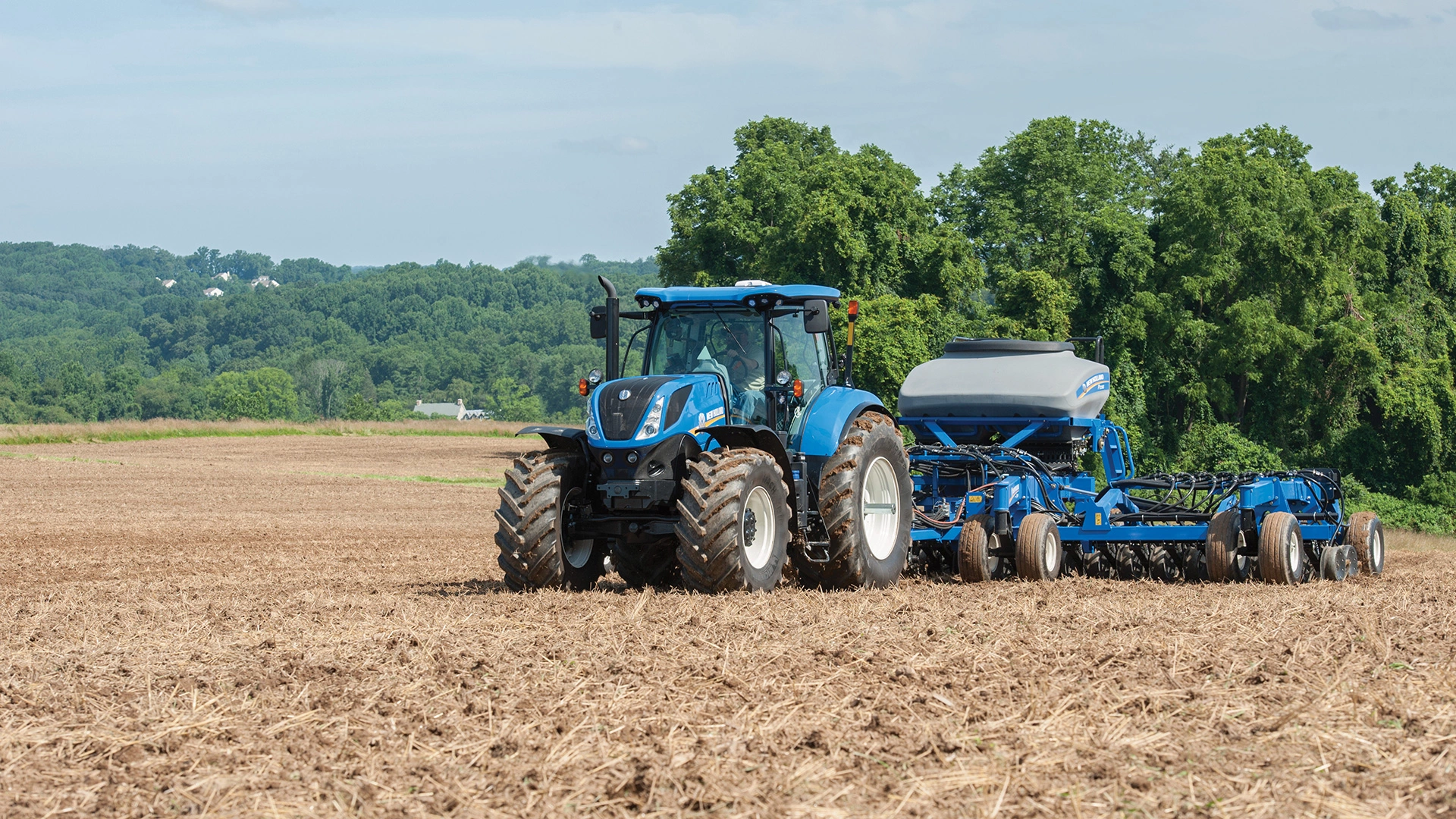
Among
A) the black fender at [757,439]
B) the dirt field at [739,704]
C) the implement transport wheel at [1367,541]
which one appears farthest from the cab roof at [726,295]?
the implement transport wheel at [1367,541]

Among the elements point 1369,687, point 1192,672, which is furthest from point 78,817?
point 1369,687

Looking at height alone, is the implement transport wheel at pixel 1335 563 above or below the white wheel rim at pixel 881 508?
below

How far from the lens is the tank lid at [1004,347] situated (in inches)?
591

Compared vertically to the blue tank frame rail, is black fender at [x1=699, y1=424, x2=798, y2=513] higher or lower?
higher

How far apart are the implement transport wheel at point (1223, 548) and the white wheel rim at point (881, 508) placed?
2.89 metres

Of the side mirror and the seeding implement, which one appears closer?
the side mirror

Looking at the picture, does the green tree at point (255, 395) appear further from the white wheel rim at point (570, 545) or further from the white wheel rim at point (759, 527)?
the white wheel rim at point (759, 527)

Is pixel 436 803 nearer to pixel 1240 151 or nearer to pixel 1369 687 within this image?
pixel 1369 687

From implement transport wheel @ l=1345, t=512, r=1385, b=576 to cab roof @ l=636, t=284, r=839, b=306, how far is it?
6.16 meters

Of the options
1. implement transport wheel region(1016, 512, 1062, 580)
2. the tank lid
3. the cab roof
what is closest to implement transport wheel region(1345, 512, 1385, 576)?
implement transport wheel region(1016, 512, 1062, 580)

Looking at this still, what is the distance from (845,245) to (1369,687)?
30.1m

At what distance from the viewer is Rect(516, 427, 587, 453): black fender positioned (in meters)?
9.58

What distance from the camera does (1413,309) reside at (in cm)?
3866

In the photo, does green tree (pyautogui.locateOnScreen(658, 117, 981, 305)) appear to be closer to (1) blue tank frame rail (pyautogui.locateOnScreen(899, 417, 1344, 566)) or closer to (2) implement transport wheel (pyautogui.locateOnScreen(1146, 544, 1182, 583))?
(1) blue tank frame rail (pyautogui.locateOnScreen(899, 417, 1344, 566))
